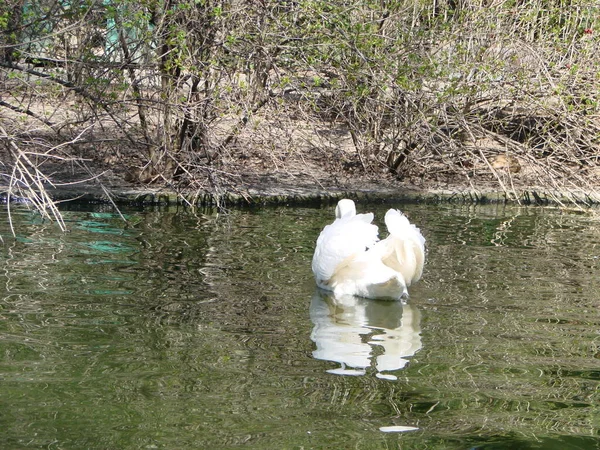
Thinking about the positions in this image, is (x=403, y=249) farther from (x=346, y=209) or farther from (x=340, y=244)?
(x=346, y=209)

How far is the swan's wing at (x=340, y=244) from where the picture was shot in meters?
7.58

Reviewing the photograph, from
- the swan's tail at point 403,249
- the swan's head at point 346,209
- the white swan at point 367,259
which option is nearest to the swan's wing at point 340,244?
the white swan at point 367,259

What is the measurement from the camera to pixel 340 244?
7.61m

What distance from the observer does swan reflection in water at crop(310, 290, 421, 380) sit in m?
5.81

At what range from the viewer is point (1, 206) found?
11.1 meters

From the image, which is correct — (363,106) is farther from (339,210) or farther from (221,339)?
(221,339)

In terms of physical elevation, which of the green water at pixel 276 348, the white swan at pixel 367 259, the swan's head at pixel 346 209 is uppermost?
the swan's head at pixel 346 209

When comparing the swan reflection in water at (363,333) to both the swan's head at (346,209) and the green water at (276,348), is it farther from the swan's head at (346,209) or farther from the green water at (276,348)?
the swan's head at (346,209)

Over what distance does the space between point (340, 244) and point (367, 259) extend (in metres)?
0.25

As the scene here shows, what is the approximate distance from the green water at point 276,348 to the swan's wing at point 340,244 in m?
0.25

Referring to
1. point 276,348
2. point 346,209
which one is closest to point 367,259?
point 346,209

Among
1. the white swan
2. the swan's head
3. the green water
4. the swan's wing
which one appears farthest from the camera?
the swan's head

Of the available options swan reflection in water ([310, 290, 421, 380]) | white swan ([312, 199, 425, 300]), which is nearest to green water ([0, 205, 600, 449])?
swan reflection in water ([310, 290, 421, 380])

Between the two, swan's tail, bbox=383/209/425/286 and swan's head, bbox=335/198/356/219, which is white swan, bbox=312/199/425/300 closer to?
swan's tail, bbox=383/209/425/286
